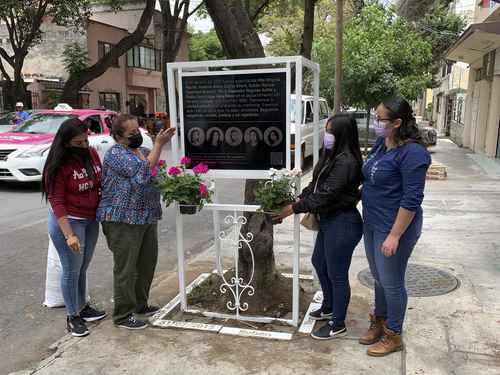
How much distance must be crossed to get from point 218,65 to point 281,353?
214 centimetres

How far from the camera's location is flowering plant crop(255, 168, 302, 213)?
3.45 m

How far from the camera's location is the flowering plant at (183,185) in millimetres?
3574

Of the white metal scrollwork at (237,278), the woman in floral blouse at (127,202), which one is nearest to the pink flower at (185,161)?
the woman in floral blouse at (127,202)

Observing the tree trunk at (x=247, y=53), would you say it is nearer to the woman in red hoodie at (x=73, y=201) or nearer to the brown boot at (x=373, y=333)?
the brown boot at (x=373, y=333)

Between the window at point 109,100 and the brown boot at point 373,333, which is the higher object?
the window at point 109,100

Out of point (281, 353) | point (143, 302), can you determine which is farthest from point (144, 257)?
point (281, 353)

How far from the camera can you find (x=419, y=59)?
14.7m

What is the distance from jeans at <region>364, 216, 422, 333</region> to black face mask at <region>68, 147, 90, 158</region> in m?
2.10

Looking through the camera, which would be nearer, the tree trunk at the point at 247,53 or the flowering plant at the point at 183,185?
the flowering plant at the point at 183,185

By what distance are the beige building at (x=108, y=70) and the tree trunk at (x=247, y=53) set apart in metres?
Result: 19.7

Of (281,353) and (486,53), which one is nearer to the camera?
(281,353)

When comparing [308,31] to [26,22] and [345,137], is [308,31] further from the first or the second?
[26,22]

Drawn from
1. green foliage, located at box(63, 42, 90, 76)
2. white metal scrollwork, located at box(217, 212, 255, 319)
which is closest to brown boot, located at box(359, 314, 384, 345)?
white metal scrollwork, located at box(217, 212, 255, 319)

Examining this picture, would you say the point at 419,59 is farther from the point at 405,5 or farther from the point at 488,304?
the point at 488,304
